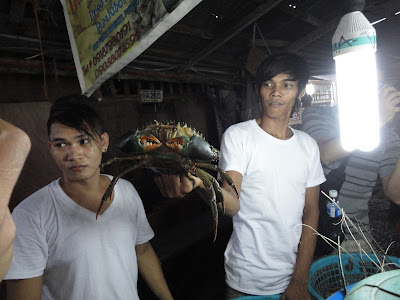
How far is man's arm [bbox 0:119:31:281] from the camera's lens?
0.70m

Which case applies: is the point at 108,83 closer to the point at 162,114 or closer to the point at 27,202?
the point at 162,114

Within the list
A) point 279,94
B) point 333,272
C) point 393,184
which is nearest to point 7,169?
point 279,94

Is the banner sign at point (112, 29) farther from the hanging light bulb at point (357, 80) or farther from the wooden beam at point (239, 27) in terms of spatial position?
the wooden beam at point (239, 27)

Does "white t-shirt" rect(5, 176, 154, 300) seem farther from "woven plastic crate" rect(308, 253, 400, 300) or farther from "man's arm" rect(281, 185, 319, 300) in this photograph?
"woven plastic crate" rect(308, 253, 400, 300)

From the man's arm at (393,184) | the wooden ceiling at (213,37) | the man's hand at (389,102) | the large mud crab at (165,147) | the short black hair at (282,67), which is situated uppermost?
the wooden ceiling at (213,37)

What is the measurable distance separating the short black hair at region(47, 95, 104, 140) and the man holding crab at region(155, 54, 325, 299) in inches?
42.3

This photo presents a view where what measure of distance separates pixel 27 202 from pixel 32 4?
218 centimetres

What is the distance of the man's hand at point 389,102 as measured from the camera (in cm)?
209

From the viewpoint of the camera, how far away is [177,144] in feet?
4.92

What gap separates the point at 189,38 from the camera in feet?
12.9

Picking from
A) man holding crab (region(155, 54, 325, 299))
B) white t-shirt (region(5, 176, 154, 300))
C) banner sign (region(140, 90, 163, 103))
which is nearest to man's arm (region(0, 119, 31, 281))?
white t-shirt (region(5, 176, 154, 300))

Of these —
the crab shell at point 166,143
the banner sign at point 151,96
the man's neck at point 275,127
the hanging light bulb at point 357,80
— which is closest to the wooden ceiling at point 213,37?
the banner sign at point 151,96

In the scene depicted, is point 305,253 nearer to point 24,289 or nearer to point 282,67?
point 282,67

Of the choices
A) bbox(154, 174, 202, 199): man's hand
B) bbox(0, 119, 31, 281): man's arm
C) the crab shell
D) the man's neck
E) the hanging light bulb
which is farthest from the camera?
the man's neck
